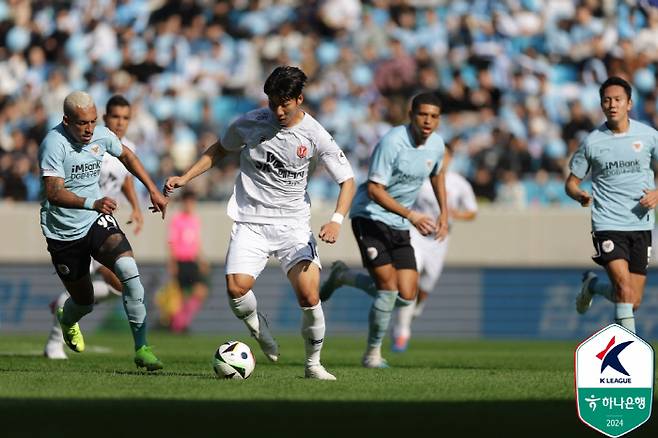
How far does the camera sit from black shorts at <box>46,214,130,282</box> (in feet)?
37.2

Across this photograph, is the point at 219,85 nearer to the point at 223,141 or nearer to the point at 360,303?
the point at 360,303

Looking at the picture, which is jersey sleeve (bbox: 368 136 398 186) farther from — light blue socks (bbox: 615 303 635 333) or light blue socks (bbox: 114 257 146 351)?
light blue socks (bbox: 114 257 146 351)

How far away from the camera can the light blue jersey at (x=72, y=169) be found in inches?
432

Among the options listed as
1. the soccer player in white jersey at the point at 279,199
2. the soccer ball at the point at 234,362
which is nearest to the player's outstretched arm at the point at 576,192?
the soccer player in white jersey at the point at 279,199

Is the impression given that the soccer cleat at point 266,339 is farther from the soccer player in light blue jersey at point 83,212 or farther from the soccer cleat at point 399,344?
the soccer cleat at point 399,344

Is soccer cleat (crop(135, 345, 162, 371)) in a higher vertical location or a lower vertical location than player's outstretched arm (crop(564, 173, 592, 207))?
lower

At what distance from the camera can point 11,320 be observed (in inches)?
882

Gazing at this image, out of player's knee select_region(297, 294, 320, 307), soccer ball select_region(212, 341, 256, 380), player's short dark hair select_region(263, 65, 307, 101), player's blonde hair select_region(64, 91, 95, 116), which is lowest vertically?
soccer ball select_region(212, 341, 256, 380)

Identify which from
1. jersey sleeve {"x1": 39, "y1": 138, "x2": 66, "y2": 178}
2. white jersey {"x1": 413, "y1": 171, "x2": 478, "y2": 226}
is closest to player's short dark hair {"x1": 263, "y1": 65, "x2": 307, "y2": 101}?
jersey sleeve {"x1": 39, "y1": 138, "x2": 66, "y2": 178}

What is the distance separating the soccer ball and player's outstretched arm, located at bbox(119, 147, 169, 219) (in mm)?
1262

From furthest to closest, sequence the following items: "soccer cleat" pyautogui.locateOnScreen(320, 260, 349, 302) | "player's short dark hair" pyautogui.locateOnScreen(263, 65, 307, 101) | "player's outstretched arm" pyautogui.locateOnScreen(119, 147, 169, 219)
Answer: "soccer cleat" pyautogui.locateOnScreen(320, 260, 349, 302)
"player's outstretched arm" pyautogui.locateOnScreen(119, 147, 169, 219)
"player's short dark hair" pyautogui.locateOnScreen(263, 65, 307, 101)

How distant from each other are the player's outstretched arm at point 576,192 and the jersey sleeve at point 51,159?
4608mm

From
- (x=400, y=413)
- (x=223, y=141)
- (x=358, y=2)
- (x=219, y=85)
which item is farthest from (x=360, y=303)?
(x=400, y=413)

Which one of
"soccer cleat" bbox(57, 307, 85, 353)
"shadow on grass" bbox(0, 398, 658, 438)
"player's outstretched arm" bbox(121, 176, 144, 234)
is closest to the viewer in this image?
"shadow on grass" bbox(0, 398, 658, 438)
